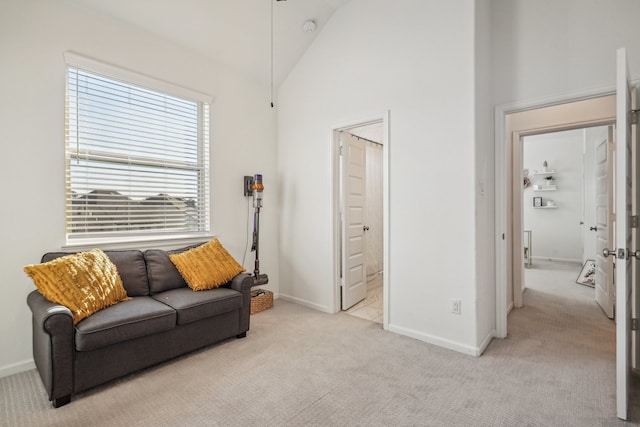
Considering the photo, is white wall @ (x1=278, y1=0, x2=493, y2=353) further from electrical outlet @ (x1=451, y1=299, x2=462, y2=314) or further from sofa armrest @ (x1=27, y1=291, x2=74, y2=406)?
sofa armrest @ (x1=27, y1=291, x2=74, y2=406)

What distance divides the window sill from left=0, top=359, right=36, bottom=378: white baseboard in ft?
2.86

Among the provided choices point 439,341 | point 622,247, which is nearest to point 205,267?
point 439,341

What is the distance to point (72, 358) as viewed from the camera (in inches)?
75.8

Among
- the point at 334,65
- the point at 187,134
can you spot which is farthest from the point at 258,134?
the point at 334,65

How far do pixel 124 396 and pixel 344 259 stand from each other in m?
2.38

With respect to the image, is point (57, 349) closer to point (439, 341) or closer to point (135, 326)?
point (135, 326)

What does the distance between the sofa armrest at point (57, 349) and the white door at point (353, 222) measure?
2.56 metres

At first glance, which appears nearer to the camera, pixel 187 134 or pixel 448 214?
pixel 448 214

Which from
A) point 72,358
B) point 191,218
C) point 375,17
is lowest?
point 72,358

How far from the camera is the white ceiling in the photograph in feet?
9.29

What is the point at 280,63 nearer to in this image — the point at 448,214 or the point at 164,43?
the point at 164,43

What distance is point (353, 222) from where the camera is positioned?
12.8 feet

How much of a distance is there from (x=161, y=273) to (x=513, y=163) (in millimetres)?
4084

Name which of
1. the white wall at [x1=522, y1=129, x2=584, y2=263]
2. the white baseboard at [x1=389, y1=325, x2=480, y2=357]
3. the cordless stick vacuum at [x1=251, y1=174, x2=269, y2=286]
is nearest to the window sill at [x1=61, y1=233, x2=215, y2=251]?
the cordless stick vacuum at [x1=251, y1=174, x2=269, y2=286]
